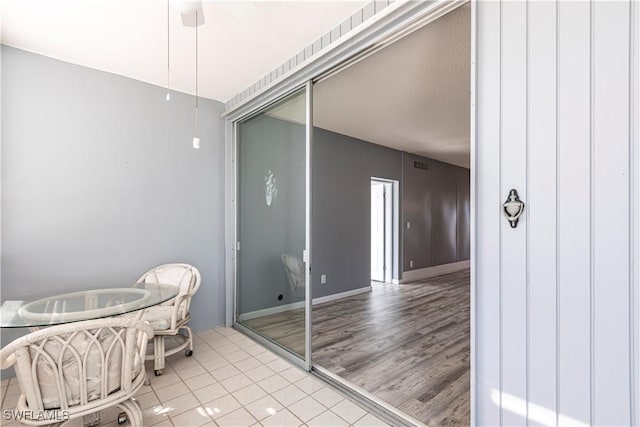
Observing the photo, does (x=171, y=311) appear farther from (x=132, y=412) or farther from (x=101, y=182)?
(x=101, y=182)

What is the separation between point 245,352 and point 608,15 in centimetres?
334

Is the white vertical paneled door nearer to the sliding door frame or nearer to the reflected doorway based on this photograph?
the sliding door frame

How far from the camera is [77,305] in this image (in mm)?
2070

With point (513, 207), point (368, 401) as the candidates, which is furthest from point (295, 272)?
point (513, 207)

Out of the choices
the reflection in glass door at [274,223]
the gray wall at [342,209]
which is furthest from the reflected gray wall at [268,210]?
the gray wall at [342,209]

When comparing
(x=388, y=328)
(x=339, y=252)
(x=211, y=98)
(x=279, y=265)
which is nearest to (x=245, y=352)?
(x=279, y=265)

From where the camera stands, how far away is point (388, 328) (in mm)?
3594

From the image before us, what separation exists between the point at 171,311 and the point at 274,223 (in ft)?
4.08

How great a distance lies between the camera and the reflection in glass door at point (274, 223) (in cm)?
279

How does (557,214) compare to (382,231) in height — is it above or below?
above

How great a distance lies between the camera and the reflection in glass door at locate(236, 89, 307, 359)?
2793 millimetres

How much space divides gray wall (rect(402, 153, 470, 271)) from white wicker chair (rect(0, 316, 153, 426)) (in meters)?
5.33

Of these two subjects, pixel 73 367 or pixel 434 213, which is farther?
pixel 434 213

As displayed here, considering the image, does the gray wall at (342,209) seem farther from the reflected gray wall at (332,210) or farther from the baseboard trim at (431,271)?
the baseboard trim at (431,271)
